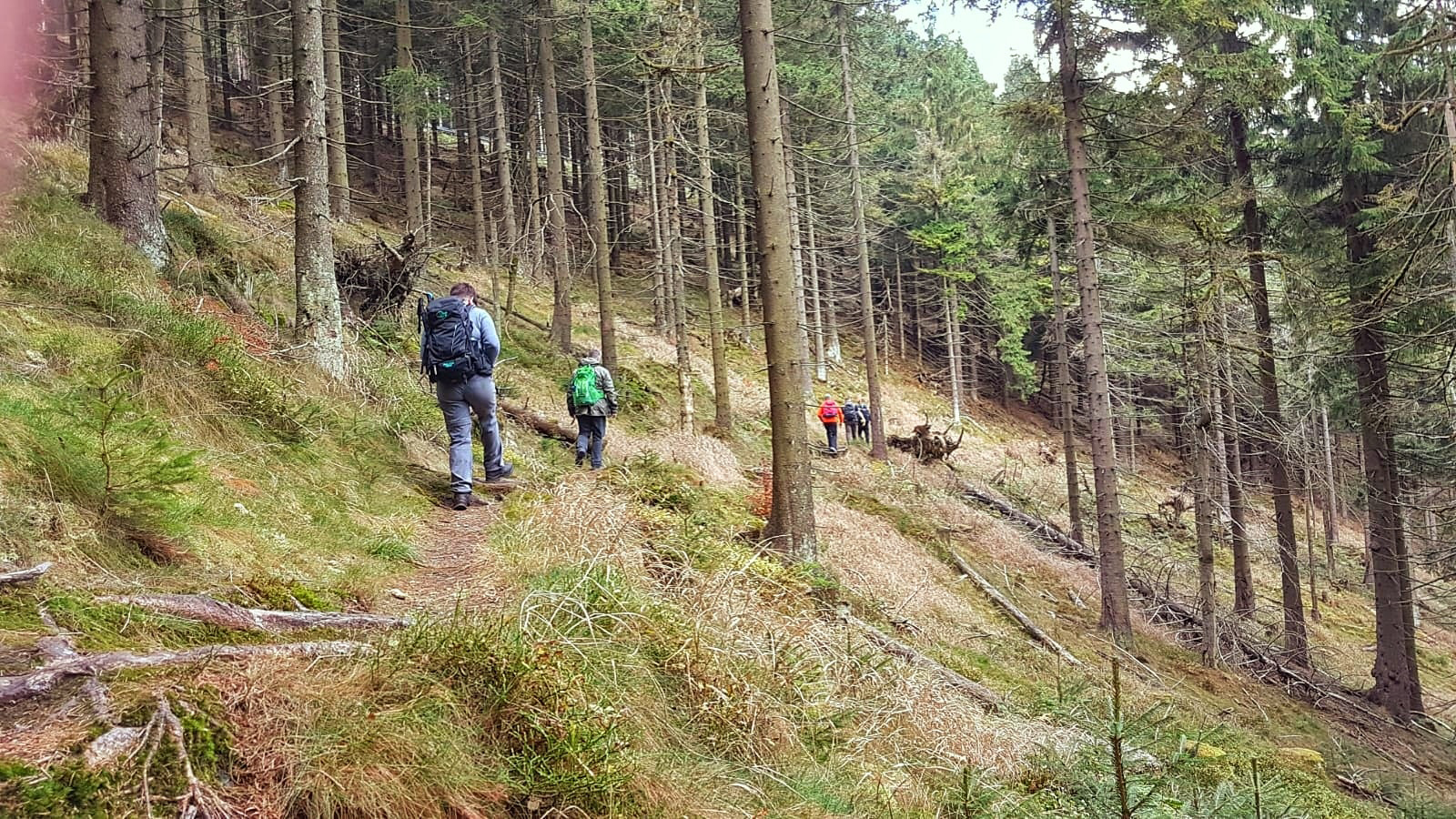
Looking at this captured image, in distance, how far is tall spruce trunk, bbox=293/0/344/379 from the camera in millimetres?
8422

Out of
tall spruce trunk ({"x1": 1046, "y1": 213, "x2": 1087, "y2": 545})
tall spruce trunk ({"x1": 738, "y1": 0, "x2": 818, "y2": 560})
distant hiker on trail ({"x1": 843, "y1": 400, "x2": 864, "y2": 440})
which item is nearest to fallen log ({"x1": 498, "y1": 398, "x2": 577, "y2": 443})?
tall spruce trunk ({"x1": 738, "y1": 0, "x2": 818, "y2": 560})

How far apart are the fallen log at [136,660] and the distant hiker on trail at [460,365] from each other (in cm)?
414

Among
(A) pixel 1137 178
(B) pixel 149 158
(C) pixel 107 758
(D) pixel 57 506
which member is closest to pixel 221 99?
(B) pixel 149 158

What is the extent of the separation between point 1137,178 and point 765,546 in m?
11.5

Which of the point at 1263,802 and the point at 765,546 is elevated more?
the point at 765,546

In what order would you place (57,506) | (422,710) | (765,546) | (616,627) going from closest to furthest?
(422,710) → (57,506) → (616,627) → (765,546)

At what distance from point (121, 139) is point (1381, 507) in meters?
20.2

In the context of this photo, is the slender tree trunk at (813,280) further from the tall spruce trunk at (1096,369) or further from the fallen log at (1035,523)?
the tall spruce trunk at (1096,369)

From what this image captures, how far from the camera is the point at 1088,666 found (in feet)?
36.3

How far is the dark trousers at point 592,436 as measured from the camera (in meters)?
10.3

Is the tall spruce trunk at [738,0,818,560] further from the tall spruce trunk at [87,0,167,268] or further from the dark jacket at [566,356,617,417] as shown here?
the tall spruce trunk at [87,0,167,268]

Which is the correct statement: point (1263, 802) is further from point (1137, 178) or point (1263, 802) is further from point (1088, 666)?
point (1137, 178)

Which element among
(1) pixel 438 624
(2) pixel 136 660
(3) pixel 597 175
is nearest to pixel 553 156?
(3) pixel 597 175

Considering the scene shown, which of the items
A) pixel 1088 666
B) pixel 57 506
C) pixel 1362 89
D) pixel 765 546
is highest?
pixel 1362 89
